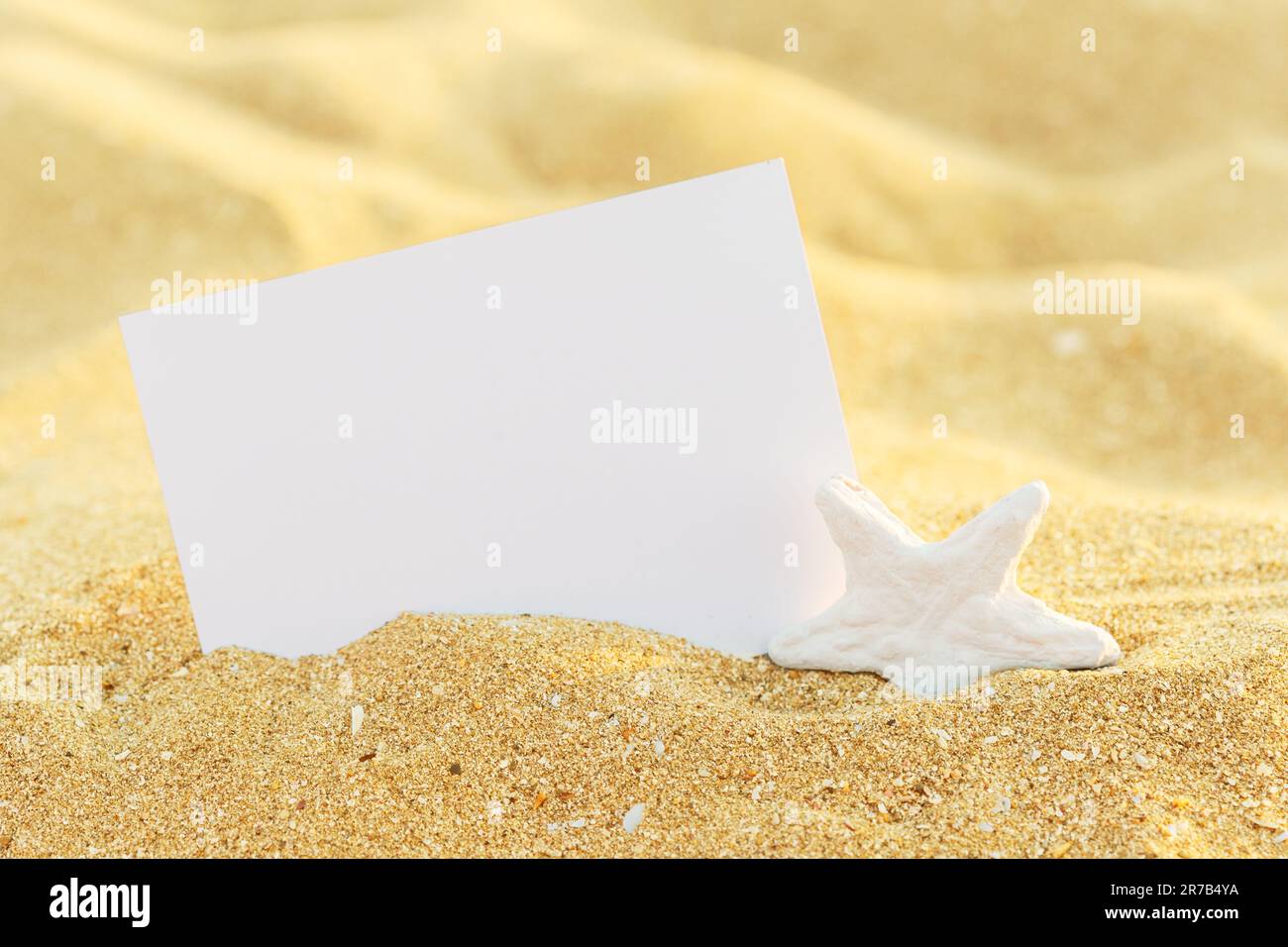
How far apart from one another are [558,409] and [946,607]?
3.37 ft

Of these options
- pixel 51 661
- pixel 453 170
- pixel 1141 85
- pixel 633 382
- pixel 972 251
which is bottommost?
pixel 51 661

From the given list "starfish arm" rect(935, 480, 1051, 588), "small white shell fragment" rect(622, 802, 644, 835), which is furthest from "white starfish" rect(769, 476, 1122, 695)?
"small white shell fragment" rect(622, 802, 644, 835)

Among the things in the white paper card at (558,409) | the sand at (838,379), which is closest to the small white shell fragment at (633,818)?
the sand at (838,379)

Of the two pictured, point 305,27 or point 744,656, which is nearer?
point 744,656

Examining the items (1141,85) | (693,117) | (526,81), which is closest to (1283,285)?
(1141,85)

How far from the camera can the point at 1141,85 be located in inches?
311

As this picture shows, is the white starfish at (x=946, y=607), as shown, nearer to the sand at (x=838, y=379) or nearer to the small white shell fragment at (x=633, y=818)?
the sand at (x=838, y=379)

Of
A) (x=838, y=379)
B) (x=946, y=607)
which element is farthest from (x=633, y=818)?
(x=838, y=379)

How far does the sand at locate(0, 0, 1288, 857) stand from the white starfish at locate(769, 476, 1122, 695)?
0.33 feet

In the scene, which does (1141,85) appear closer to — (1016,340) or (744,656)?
(1016,340)

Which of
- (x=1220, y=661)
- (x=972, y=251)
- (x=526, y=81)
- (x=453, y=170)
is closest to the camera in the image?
(x=1220, y=661)

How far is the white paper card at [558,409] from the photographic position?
284 cm

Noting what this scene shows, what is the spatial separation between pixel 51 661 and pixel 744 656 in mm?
1790

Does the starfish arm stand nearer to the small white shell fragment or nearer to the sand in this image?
A: the sand
